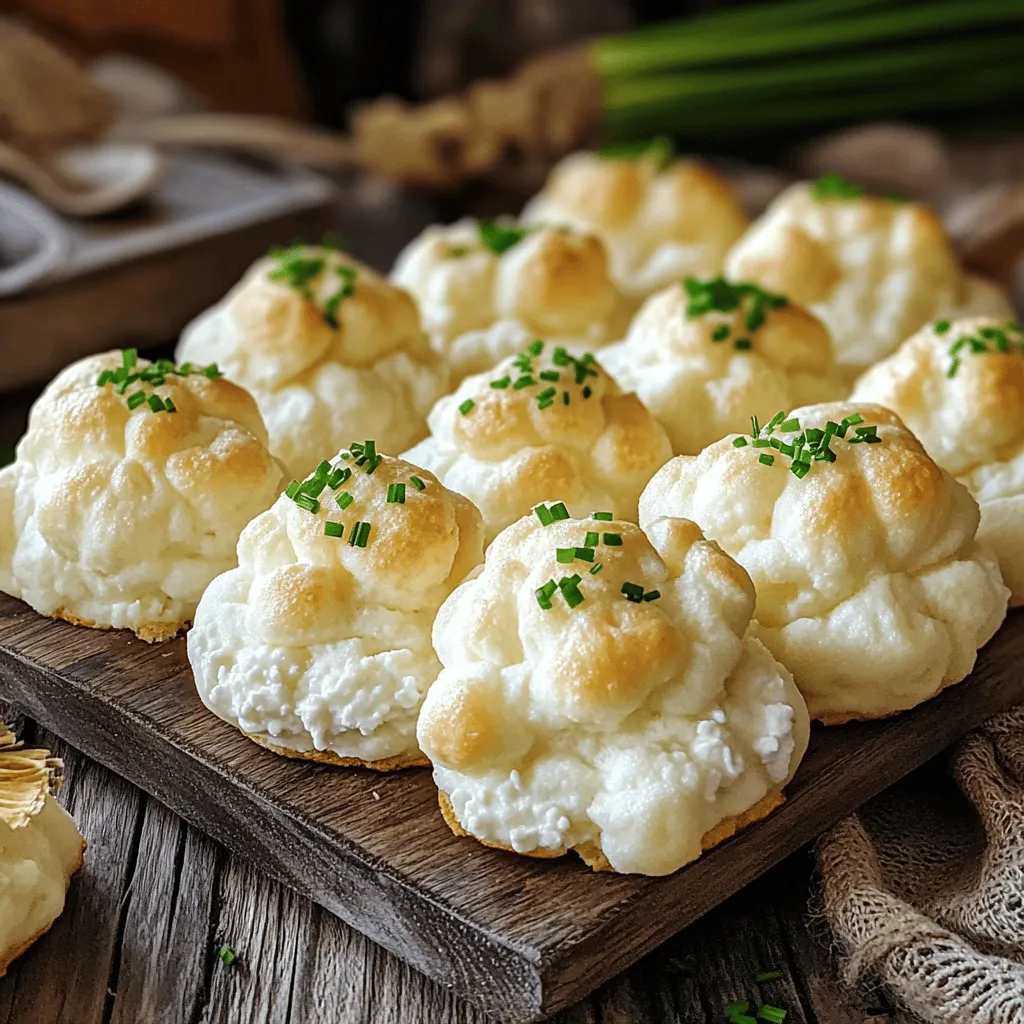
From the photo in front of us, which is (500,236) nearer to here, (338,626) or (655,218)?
(655,218)

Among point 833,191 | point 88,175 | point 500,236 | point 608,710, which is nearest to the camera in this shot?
point 608,710

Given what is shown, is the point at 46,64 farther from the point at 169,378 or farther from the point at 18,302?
the point at 169,378

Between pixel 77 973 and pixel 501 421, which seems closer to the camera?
pixel 77 973

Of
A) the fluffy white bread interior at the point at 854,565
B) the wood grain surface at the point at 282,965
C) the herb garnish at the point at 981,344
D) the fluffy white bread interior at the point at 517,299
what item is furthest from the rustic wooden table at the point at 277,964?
the fluffy white bread interior at the point at 517,299

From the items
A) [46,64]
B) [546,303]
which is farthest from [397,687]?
[46,64]

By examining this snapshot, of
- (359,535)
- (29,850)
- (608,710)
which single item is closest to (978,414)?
(608,710)
